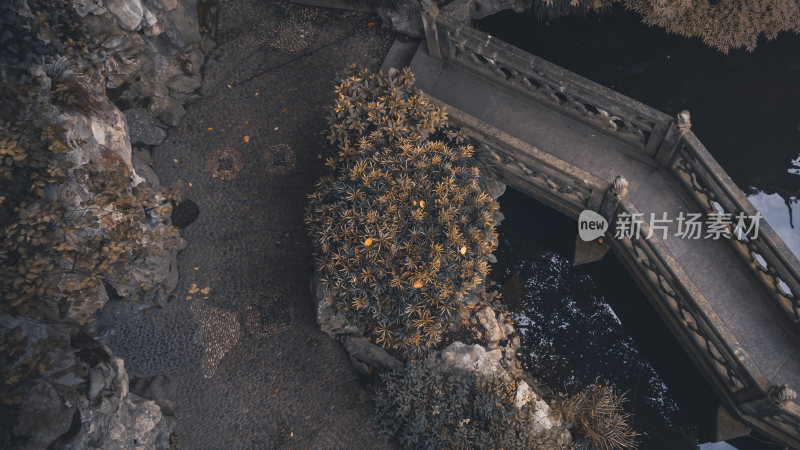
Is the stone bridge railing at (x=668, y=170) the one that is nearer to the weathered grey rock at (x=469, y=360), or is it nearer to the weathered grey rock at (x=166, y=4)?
the weathered grey rock at (x=469, y=360)

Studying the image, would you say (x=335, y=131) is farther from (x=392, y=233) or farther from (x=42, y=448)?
(x=42, y=448)

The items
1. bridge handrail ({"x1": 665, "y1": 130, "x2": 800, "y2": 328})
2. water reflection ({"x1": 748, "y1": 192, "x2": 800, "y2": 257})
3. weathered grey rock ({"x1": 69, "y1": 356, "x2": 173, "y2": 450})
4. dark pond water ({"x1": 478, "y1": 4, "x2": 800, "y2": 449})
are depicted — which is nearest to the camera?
weathered grey rock ({"x1": 69, "y1": 356, "x2": 173, "y2": 450})

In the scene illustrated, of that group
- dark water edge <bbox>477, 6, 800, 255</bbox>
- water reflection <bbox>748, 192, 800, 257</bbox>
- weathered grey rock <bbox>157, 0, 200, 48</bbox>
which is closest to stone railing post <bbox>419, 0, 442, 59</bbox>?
dark water edge <bbox>477, 6, 800, 255</bbox>

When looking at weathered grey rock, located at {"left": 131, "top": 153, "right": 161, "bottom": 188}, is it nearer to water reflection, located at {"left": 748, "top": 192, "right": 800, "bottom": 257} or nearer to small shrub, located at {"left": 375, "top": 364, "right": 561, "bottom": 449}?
small shrub, located at {"left": 375, "top": 364, "right": 561, "bottom": 449}

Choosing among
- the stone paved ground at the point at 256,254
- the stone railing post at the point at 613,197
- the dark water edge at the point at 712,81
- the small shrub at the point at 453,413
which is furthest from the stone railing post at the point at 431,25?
the small shrub at the point at 453,413

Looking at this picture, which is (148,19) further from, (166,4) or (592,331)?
(592,331)

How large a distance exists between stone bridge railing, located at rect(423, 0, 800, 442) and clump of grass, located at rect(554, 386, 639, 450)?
6.77 feet

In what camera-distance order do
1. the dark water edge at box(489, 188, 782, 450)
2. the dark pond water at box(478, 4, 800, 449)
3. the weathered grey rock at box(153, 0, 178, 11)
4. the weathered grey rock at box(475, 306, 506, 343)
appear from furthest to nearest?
the weathered grey rock at box(153, 0, 178, 11) < the dark pond water at box(478, 4, 800, 449) < the weathered grey rock at box(475, 306, 506, 343) < the dark water edge at box(489, 188, 782, 450)

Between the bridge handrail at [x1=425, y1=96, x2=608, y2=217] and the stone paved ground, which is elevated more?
the bridge handrail at [x1=425, y1=96, x2=608, y2=217]

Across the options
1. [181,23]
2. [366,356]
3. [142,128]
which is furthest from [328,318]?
[181,23]

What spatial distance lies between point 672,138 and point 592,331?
15.4 ft

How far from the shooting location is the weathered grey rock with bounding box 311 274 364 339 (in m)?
11.6

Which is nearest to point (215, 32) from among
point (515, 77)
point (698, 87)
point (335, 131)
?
point (335, 131)

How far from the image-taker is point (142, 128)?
13.2 metres
